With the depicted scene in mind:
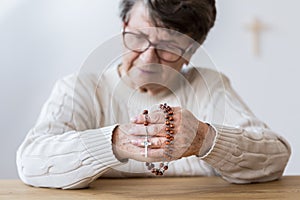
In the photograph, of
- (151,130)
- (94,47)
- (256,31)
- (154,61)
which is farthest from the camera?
(256,31)

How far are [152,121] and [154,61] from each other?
163 mm

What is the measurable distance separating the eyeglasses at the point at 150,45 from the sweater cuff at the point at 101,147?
0.18m

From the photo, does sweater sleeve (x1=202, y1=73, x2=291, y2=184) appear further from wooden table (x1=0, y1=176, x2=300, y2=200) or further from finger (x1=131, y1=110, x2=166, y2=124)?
finger (x1=131, y1=110, x2=166, y2=124)

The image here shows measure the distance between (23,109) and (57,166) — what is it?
874 mm

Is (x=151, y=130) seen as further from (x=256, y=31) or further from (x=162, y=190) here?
(x=256, y=31)

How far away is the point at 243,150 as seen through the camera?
1155 millimetres

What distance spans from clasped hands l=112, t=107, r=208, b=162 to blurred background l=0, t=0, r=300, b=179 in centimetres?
98

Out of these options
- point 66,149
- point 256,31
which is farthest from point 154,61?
point 256,31

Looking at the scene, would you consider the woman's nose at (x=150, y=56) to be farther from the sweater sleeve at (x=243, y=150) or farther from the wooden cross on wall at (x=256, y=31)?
the wooden cross on wall at (x=256, y=31)

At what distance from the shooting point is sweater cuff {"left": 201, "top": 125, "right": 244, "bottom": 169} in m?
1.06

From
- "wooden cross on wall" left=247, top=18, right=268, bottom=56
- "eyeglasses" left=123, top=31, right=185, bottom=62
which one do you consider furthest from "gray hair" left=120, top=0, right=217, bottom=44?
"wooden cross on wall" left=247, top=18, right=268, bottom=56

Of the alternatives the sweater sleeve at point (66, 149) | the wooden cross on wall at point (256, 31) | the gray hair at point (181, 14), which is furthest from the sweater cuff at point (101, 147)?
the wooden cross on wall at point (256, 31)

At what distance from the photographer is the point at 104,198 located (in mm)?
994

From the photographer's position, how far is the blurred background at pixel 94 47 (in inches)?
74.0
